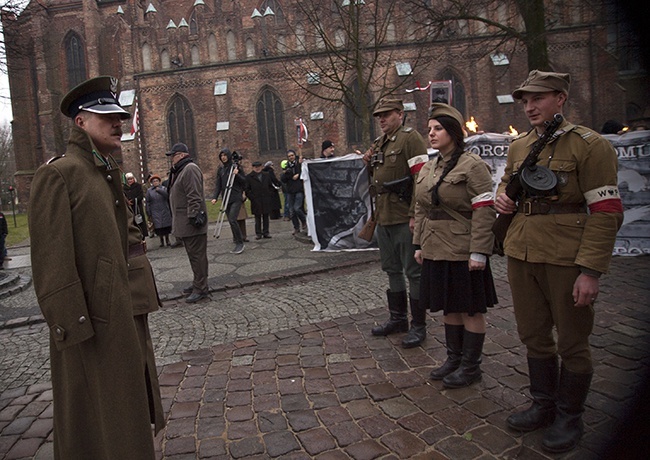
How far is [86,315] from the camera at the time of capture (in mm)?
2170

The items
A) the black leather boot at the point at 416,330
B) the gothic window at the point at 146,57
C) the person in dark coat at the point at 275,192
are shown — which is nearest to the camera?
the black leather boot at the point at 416,330

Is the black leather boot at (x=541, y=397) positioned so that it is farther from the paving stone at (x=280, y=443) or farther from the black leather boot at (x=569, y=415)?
the paving stone at (x=280, y=443)

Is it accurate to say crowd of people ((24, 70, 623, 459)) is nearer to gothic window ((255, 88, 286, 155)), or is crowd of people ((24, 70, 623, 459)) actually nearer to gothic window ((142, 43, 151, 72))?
gothic window ((255, 88, 286, 155))

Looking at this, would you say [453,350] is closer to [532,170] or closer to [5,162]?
[532,170]

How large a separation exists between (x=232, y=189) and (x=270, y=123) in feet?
70.0

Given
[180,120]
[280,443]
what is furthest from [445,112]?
[180,120]

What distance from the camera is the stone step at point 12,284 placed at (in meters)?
7.85

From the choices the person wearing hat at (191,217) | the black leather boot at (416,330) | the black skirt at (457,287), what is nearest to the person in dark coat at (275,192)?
the person wearing hat at (191,217)

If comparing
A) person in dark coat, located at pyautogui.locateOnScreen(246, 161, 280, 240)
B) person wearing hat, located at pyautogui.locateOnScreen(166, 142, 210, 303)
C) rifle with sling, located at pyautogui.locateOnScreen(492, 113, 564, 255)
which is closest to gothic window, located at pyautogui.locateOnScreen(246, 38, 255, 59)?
person in dark coat, located at pyautogui.locateOnScreen(246, 161, 280, 240)

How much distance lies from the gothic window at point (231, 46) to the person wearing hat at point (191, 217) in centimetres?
2614

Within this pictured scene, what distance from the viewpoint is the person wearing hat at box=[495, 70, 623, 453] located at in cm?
262

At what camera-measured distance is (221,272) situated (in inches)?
332

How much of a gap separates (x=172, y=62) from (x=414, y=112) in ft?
53.5

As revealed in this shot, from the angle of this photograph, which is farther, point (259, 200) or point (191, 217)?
point (259, 200)
